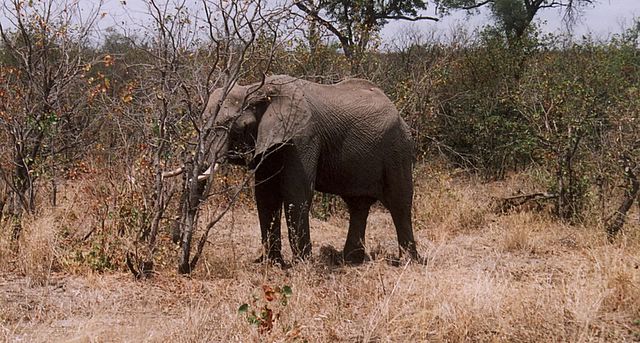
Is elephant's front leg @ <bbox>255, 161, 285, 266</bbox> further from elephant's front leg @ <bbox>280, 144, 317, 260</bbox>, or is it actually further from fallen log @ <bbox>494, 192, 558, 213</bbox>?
fallen log @ <bbox>494, 192, 558, 213</bbox>

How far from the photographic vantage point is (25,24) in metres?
7.68

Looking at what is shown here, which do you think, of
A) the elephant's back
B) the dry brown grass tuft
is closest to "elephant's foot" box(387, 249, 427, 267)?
the elephant's back

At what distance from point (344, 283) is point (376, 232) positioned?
12.3 feet

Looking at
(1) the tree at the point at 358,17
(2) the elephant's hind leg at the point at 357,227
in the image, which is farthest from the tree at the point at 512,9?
(2) the elephant's hind leg at the point at 357,227

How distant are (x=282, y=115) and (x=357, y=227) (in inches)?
72.0

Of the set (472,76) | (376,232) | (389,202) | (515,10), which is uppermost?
(515,10)

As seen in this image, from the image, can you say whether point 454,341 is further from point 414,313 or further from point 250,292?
point 250,292

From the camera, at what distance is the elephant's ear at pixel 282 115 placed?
6.86 meters

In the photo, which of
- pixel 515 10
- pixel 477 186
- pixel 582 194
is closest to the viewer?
pixel 582 194

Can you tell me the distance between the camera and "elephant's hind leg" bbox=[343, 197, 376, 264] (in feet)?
26.7

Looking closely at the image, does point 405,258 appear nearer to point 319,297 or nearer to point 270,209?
point 270,209

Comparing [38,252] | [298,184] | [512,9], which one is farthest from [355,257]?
[512,9]

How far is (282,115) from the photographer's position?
693 cm

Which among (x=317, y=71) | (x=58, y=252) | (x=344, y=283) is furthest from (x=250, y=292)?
(x=317, y=71)
